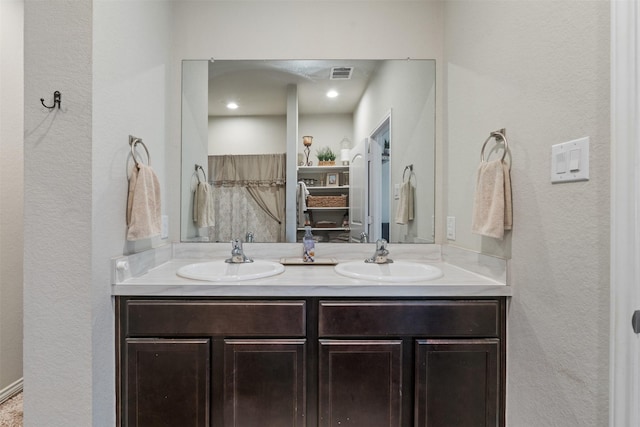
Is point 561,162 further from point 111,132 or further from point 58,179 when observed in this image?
point 58,179

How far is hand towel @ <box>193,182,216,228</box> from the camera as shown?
193cm

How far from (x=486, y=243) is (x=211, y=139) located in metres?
1.62

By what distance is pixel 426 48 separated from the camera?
1.92 meters

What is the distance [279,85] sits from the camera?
76.5 inches

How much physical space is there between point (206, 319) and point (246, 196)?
0.83 meters

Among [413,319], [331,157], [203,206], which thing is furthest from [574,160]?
[203,206]

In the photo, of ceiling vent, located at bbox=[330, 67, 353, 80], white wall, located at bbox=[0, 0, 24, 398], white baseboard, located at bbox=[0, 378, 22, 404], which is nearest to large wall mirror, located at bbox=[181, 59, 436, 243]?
ceiling vent, located at bbox=[330, 67, 353, 80]

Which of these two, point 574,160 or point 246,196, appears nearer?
point 574,160

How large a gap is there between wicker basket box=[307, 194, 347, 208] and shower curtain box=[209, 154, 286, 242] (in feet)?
0.60

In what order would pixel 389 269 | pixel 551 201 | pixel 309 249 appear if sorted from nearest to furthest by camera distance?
1. pixel 551 201
2. pixel 389 269
3. pixel 309 249

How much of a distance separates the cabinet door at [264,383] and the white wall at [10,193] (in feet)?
5.66

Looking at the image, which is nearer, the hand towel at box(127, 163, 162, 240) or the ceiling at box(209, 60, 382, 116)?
the hand towel at box(127, 163, 162, 240)

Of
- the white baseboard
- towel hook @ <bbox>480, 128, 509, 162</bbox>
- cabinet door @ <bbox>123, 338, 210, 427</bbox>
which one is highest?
towel hook @ <bbox>480, 128, 509, 162</bbox>

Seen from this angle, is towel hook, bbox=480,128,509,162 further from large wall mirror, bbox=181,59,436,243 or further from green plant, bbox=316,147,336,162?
green plant, bbox=316,147,336,162
